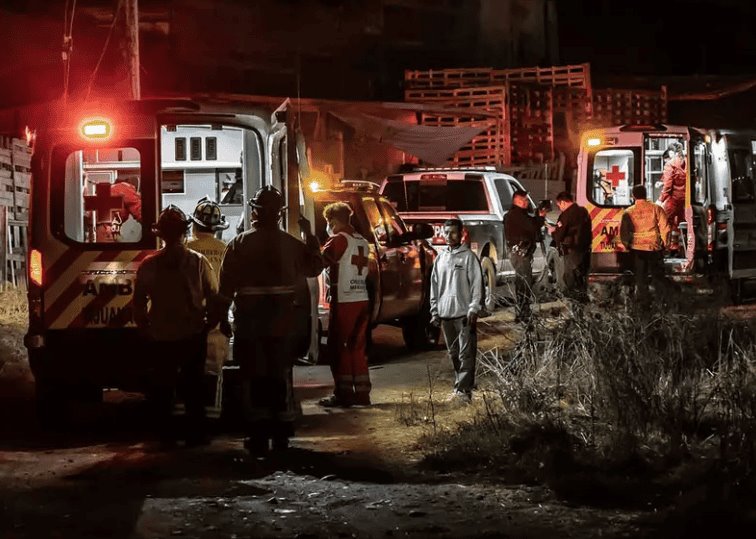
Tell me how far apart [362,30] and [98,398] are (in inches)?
767

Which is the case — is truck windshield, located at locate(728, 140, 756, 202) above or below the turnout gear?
above

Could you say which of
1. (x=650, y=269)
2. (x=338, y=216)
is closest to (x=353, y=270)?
(x=338, y=216)

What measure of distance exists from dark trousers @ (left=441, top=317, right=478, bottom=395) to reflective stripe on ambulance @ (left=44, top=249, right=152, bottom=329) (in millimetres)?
2806

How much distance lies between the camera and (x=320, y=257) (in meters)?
8.46

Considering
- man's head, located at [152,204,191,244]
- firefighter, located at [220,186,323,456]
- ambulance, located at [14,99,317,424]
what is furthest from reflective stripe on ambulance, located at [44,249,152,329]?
firefighter, located at [220,186,323,456]

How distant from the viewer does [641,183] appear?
16766mm

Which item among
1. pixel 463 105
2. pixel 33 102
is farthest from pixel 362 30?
pixel 33 102

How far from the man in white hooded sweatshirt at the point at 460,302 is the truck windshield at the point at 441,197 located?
6.38m

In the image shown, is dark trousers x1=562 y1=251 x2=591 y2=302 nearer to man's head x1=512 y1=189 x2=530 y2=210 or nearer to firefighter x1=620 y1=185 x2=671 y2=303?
firefighter x1=620 y1=185 x2=671 y2=303

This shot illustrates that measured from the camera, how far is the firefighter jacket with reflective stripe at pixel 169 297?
8352 millimetres

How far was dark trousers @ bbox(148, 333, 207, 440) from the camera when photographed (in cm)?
839

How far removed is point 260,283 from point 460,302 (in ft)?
8.71

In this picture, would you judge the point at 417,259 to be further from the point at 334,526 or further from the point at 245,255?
the point at 334,526

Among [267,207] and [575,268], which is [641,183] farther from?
[267,207]
